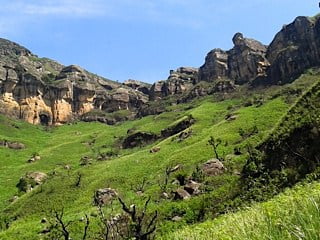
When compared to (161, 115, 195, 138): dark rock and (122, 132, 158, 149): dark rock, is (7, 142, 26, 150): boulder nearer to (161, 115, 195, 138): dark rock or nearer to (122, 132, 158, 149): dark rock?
(122, 132, 158, 149): dark rock

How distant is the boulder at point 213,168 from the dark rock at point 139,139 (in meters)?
62.1

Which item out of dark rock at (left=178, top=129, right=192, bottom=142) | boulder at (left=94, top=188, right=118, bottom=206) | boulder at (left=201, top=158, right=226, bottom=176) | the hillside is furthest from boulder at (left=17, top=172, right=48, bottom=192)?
boulder at (left=201, top=158, right=226, bottom=176)

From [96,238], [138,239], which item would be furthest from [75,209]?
[138,239]

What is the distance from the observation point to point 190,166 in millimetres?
86000

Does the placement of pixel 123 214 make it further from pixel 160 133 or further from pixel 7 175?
pixel 160 133

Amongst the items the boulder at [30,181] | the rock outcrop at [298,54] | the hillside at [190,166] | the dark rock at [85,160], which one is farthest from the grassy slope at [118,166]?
the rock outcrop at [298,54]

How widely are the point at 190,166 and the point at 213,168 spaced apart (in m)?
10.3

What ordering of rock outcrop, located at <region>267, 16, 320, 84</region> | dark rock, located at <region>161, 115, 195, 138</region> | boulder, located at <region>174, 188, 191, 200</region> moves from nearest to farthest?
boulder, located at <region>174, 188, 191, 200</region> → dark rock, located at <region>161, 115, 195, 138</region> → rock outcrop, located at <region>267, 16, 320, 84</region>

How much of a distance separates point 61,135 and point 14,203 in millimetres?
98118

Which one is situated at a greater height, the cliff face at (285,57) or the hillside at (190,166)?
the cliff face at (285,57)

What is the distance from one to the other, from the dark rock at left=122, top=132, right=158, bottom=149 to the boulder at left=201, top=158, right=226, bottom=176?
62.1 metres

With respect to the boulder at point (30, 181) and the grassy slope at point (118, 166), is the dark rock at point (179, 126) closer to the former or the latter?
the grassy slope at point (118, 166)

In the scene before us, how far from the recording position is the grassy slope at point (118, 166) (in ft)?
243

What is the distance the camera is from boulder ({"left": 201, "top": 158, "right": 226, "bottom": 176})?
7475cm
